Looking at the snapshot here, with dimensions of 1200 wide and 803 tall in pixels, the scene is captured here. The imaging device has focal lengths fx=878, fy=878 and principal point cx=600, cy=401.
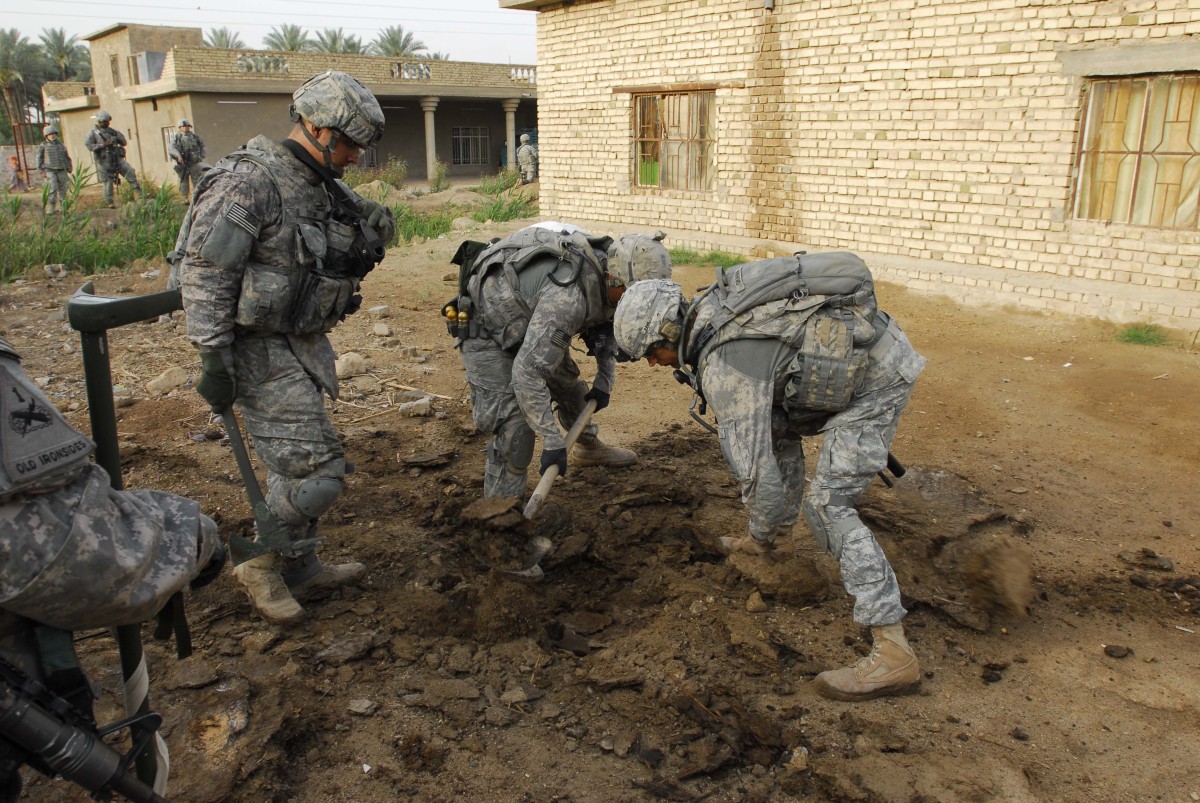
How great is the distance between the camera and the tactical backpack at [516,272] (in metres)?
3.60

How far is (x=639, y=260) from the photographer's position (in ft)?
11.5

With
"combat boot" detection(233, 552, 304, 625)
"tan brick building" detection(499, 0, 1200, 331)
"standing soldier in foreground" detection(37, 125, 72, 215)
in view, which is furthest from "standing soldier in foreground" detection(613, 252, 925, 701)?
"standing soldier in foreground" detection(37, 125, 72, 215)

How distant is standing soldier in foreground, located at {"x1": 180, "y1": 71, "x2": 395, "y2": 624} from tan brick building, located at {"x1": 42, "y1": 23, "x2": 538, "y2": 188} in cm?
1982

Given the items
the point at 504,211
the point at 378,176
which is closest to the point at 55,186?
the point at 378,176

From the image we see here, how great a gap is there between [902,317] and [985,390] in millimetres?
1976

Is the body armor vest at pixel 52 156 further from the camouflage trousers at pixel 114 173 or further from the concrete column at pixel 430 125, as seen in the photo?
the concrete column at pixel 430 125

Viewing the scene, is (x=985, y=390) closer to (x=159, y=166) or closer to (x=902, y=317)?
(x=902, y=317)

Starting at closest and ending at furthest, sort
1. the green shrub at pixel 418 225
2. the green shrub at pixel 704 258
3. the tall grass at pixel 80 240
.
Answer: the tall grass at pixel 80 240
the green shrub at pixel 704 258
the green shrub at pixel 418 225

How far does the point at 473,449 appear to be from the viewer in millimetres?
4953

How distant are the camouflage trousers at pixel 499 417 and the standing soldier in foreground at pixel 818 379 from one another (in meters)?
0.95

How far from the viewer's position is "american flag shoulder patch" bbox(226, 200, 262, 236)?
2889 millimetres

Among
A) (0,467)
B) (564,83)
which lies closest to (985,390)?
(0,467)

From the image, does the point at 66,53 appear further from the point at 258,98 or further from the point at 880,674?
the point at 880,674

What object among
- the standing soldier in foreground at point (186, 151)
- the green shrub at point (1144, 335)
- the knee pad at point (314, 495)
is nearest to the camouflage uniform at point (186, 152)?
the standing soldier in foreground at point (186, 151)
